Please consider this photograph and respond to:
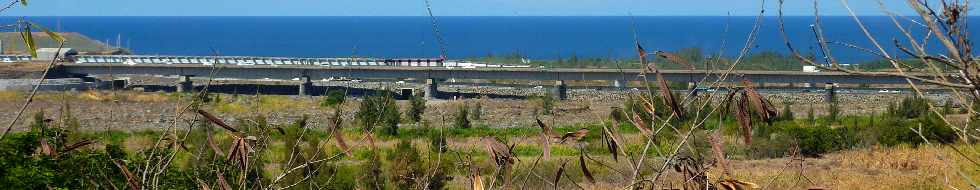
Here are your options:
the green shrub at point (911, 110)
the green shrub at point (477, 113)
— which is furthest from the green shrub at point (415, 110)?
the green shrub at point (911, 110)

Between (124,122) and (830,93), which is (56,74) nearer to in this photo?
(124,122)

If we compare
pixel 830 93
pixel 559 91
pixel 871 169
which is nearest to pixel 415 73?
pixel 559 91

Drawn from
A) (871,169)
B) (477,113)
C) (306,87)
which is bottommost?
(871,169)

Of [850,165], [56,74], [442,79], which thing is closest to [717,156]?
[850,165]

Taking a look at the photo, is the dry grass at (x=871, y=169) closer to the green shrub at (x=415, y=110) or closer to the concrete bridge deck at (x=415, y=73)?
the green shrub at (x=415, y=110)

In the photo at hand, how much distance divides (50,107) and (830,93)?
30.5 m

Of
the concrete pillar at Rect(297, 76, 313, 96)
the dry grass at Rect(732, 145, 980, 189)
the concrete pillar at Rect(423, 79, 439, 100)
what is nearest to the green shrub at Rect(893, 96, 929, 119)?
the dry grass at Rect(732, 145, 980, 189)

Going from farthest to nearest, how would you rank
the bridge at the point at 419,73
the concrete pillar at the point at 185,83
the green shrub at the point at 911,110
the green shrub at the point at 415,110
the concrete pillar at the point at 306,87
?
the concrete pillar at the point at 185,83 → the concrete pillar at the point at 306,87 → the bridge at the point at 419,73 → the green shrub at the point at 415,110 → the green shrub at the point at 911,110

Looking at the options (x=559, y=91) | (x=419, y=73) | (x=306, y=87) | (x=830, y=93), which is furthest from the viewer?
(x=419, y=73)

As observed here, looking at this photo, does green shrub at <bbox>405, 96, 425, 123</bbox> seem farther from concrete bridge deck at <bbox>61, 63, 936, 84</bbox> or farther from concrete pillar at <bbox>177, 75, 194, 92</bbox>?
concrete pillar at <bbox>177, 75, 194, 92</bbox>

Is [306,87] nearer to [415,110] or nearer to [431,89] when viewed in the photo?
[431,89]

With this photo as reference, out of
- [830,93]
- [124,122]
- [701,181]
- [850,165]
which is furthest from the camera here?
[830,93]

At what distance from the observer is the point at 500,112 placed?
4241 centimetres

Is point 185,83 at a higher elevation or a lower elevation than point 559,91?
higher
